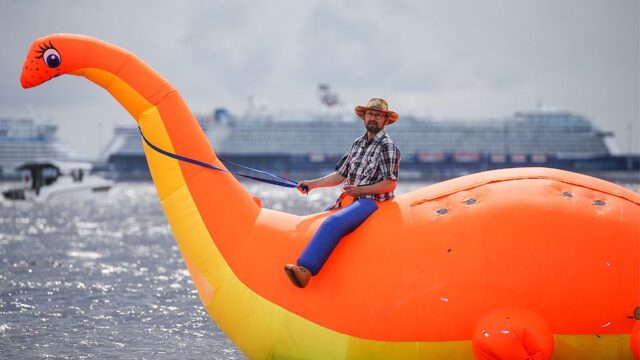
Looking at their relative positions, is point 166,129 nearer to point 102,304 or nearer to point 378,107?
point 378,107

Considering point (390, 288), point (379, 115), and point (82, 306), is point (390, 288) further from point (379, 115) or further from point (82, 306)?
point (82, 306)

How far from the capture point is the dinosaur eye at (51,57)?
5.25m

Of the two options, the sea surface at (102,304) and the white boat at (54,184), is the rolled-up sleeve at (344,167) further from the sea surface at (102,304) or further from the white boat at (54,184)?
the white boat at (54,184)

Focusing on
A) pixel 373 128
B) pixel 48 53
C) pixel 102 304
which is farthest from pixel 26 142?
pixel 373 128

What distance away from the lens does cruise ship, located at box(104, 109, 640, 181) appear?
102312 millimetres

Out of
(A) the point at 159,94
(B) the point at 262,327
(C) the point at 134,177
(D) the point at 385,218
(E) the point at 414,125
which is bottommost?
(C) the point at 134,177

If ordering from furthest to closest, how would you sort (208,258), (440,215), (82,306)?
1. (82,306)
2. (208,258)
3. (440,215)

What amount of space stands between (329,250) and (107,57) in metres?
1.82

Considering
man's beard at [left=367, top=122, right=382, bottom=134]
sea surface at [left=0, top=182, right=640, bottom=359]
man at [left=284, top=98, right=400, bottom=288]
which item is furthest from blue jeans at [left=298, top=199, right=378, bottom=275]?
sea surface at [left=0, top=182, right=640, bottom=359]

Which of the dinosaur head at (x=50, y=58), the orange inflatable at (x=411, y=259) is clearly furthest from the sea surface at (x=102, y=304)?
the dinosaur head at (x=50, y=58)

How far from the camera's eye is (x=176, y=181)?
5367 millimetres

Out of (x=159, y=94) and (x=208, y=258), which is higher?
(x=159, y=94)

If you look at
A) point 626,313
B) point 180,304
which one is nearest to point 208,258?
point 626,313

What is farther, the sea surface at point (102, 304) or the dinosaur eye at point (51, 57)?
the sea surface at point (102, 304)
